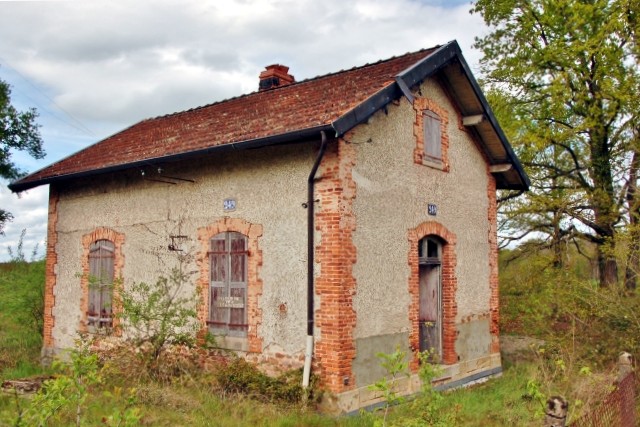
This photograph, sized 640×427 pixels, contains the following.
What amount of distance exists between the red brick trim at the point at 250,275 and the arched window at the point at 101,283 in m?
2.68

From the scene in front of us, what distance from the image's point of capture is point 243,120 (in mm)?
11234

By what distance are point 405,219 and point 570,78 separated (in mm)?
10664

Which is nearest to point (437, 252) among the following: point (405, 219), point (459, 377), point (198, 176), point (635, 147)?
point (405, 219)

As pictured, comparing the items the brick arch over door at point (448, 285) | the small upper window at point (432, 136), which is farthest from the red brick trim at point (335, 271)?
the small upper window at point (432, 136)

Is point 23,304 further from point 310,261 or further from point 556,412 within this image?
point 556,412

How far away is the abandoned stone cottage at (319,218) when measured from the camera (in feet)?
30.2

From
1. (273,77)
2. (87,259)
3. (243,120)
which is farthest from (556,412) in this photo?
(273,77)

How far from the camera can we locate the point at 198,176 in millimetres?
10945

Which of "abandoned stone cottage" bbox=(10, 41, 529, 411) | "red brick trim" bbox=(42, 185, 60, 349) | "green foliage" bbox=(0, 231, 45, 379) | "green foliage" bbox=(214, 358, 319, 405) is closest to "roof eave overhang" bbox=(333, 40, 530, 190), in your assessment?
"abandoned stone cottage" bbox=(10, 41, 529, 411)

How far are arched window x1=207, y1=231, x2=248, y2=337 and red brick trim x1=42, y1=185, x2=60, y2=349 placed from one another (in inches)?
203

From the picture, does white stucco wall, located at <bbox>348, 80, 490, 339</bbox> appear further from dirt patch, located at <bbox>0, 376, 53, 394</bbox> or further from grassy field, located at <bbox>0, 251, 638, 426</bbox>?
dirt patch, located at <bbox>0, 376, 53, 394</bbox>

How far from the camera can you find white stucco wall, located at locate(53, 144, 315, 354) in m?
9.52

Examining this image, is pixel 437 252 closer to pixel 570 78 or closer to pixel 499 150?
pixel 499 150

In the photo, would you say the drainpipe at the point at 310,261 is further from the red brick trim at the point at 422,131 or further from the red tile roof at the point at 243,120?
the red brick trim at the point at 422,131
